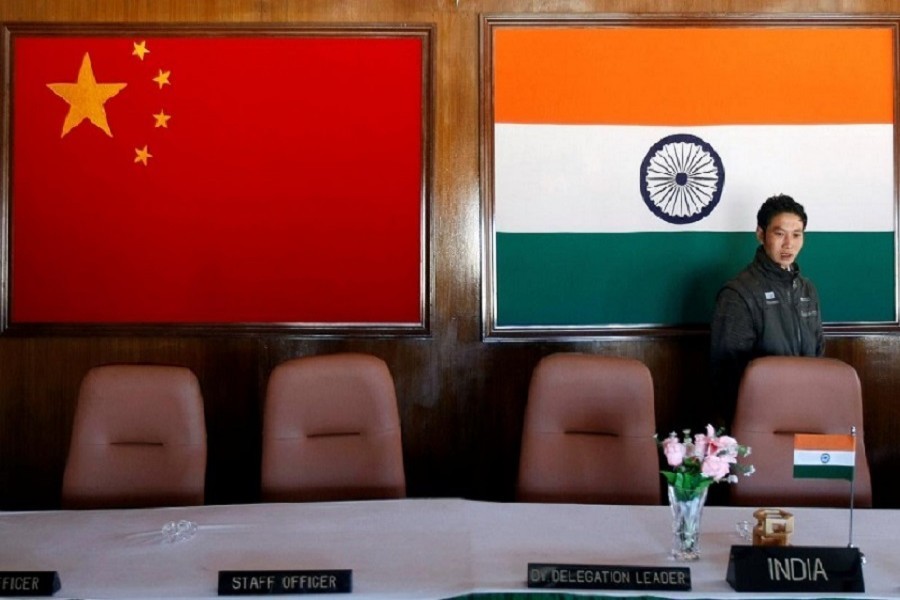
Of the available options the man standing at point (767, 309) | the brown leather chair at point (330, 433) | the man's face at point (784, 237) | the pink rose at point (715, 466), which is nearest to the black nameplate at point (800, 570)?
the pink rose at point (715, 466)

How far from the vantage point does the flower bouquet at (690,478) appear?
6.40ft

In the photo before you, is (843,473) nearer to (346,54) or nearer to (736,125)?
(736,125)

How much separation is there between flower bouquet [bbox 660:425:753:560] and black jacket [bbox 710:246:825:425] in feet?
4.69

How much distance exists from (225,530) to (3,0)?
2722mm

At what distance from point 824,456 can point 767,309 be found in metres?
A: 1.42

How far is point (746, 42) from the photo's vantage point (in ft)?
12.4

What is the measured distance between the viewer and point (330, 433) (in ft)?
9.16

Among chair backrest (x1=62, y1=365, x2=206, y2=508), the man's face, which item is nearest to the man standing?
the man's face

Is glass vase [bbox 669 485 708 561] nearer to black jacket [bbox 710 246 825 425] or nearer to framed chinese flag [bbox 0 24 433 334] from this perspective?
black jacket [bbox 710 246 825 425]

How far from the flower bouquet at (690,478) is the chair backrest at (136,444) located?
1429mm

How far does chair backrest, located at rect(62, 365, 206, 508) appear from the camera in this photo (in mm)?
2680

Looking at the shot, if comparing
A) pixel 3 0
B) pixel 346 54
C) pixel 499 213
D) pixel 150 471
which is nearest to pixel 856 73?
pixel 499 213

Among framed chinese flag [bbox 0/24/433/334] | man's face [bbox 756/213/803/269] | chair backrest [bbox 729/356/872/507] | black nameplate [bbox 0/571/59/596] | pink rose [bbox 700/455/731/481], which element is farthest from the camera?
framed chinese flag [bbox 0/24/433/334]

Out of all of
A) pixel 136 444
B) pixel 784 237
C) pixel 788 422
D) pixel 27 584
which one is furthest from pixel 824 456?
pixel 136 444
